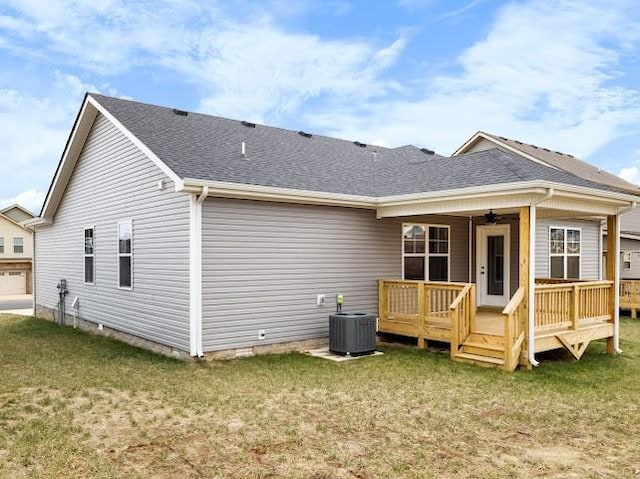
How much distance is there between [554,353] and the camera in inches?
394

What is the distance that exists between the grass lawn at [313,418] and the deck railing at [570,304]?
75cm

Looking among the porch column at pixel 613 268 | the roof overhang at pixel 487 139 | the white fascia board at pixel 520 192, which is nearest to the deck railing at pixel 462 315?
the white fascia board at pixel 520 192

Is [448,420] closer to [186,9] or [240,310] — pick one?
[240,310]

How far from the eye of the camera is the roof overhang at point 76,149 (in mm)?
10005

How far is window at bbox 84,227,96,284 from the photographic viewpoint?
12477mm

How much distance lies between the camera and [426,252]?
38.7 feet

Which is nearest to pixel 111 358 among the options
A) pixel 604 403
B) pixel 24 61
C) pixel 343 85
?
pixel 604 403

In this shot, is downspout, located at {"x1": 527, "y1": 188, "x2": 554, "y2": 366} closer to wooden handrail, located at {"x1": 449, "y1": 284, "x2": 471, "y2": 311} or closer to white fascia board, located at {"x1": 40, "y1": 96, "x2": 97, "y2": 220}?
wooden handrail, located at {"x1": 449, "y1": 284, "x2": 471, "y2": 311}

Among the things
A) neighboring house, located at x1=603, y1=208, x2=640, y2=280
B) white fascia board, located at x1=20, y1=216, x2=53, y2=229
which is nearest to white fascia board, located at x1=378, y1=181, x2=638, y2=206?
white fascia board, located at x1=20, y1=216, x2=53, y2=229

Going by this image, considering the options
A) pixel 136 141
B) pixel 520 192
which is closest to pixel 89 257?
pixel 136 141

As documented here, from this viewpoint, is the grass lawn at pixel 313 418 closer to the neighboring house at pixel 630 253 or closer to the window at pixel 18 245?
the neighboring house at pixel 630 253

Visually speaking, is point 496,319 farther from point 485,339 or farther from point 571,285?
point 485,339

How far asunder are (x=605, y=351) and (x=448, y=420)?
6.38m

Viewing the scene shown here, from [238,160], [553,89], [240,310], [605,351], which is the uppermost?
[553,89]
